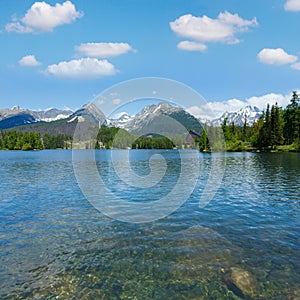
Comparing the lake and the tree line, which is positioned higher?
the tree line

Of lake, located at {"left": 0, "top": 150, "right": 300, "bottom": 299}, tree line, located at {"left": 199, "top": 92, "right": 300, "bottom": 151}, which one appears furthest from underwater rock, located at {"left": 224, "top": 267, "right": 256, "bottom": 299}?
tree line, located at {"left": 199, "top": 92, "right": 300, "bottom": 151}

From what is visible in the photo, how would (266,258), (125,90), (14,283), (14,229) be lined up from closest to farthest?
(14,283) < (266,258) < (14,229) < (125,90)

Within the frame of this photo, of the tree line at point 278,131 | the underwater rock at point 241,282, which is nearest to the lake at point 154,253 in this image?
the underwater rock at point 241,282

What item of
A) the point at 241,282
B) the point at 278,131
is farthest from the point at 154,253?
the point at 278,131

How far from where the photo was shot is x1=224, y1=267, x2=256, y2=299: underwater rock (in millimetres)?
10151

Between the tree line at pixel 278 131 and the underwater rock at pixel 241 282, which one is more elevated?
the tree line at pixel 278 131

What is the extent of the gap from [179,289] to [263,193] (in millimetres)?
22646

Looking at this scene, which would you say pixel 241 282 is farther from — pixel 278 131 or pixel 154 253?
pixel 278 131

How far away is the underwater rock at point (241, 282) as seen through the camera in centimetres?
1015

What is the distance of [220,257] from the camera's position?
13.1 m

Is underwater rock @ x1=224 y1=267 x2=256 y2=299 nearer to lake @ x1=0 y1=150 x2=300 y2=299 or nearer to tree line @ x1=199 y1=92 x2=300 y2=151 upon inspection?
lake @ x1=0 y1=150 x2=300 y2=299

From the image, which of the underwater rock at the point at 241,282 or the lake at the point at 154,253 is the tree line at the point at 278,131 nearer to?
the lake at the point at 154,253

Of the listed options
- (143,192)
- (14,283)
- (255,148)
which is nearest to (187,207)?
(143,192)

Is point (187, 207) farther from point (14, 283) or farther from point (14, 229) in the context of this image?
point (14, 283)
